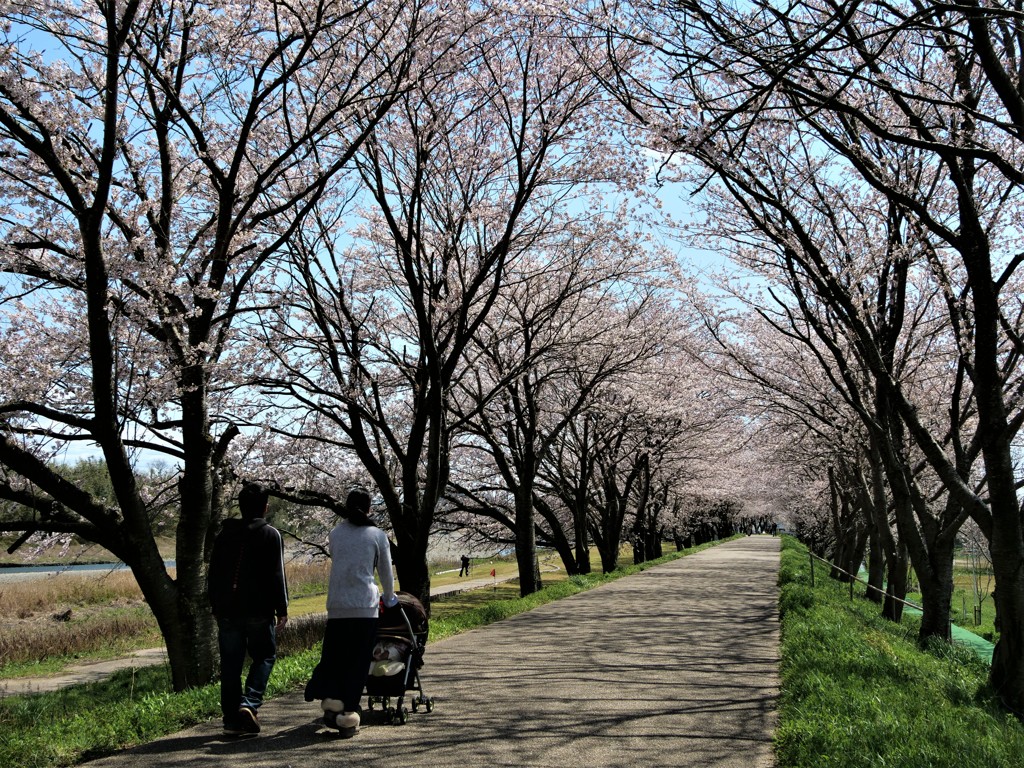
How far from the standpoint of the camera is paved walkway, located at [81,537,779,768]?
475cm

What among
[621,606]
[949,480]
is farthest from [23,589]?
[949,480]

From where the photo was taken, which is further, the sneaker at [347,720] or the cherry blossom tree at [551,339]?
the cherry blossom tree at [551,339]

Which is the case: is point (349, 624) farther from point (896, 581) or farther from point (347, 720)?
point (896, 581)

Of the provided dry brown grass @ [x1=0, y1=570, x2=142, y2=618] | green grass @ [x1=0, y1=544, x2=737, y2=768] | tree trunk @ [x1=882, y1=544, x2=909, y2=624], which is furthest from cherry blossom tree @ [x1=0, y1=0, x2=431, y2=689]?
dry brown grass @ [x1=0, y1=570, x2=142, y2=618]

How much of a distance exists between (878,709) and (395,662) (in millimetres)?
3405

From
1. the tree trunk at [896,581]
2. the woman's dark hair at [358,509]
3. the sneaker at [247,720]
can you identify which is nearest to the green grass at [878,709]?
the woman's dark hair at [358,509]

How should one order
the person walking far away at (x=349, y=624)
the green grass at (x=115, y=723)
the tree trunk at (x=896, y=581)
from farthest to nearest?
the tree trunk at (x=896, y=581) → the person walking far away at (x=349, y=624) → the green grass at (x=115, y=723)

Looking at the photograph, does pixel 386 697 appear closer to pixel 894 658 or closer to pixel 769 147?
pixel 894 658

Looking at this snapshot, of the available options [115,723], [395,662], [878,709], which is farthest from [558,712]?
[115,723]

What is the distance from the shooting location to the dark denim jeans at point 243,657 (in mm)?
5195

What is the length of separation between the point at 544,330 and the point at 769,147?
8.72 metres

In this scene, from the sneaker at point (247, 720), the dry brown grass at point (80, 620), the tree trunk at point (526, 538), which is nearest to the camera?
the sneaker at point (247, 720)

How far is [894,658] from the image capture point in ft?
26.7

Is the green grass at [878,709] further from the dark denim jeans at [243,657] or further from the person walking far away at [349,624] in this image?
the dark denim jeans at [243,657]
